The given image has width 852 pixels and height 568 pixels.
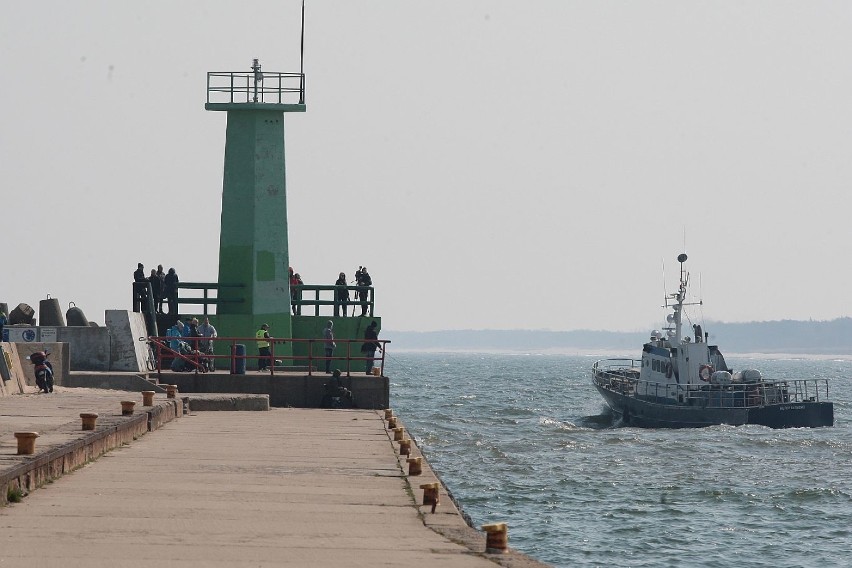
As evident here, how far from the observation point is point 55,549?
911cm

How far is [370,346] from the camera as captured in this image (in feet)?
111

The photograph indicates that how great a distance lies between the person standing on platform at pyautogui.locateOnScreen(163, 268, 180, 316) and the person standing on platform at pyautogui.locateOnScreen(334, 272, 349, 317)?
4.61 m

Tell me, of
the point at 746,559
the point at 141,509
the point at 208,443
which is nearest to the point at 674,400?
the point at 746,559

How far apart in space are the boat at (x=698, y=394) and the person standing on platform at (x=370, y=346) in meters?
14.8

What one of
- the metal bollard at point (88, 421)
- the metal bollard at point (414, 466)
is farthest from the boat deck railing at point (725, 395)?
the metal bollard at point (88, 421)

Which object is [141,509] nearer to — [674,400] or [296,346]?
[296,346]

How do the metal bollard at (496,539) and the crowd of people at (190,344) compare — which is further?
the crowd of people at (190,344)

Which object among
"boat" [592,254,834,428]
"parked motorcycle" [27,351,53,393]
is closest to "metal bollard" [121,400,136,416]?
"parked motorcycle" [27,351,53,393]

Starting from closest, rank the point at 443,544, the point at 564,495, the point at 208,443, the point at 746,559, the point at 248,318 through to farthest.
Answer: the point at 443,544, the point at 208,443, the point at 746,559, the point at 564,495, the point at 248,318

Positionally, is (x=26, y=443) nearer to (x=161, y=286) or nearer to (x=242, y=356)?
(x=242, y=356)

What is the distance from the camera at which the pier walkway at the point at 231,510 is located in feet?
30.3

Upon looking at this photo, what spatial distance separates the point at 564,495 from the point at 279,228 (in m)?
14.2

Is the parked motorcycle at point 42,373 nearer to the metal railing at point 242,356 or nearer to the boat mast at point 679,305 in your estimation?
the metal railing at point 242,356

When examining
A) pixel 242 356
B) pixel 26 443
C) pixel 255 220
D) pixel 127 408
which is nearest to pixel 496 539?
pixel 26 443
